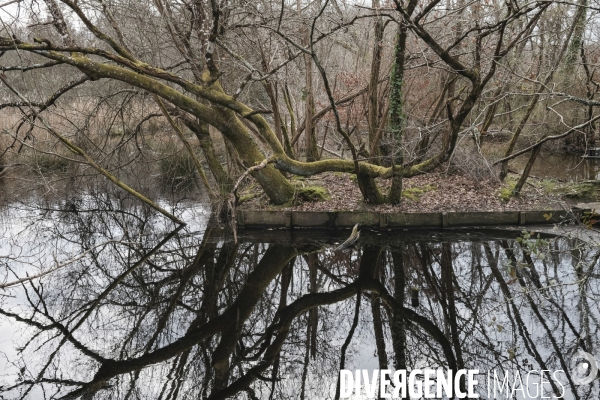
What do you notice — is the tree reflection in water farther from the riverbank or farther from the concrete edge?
the riverbank

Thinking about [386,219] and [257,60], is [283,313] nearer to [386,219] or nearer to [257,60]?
[386,219]

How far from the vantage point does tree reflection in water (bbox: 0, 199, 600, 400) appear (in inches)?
233

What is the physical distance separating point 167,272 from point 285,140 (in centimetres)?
594

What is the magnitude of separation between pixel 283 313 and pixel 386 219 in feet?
16.1

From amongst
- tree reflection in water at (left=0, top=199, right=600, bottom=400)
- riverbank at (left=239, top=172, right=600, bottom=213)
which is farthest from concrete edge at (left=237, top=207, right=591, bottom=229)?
tree reflection in water at (left=0, top=199, right=600, bottom=400)

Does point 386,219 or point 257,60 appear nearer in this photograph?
point 386,219

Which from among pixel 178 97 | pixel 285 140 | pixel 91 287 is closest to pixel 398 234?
pixel 285 140

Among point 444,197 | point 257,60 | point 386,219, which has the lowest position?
point 386,219

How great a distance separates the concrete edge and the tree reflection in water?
48 cm

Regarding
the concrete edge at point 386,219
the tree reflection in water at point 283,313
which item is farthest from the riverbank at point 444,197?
the tree reflection in water at point 283,313

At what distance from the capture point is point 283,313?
774 cm

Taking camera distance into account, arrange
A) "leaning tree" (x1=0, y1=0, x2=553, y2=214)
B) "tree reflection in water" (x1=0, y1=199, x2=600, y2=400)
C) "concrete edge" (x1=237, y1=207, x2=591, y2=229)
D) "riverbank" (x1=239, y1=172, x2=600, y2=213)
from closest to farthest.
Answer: "tree reflection in water" (x1=0, y1=199, x2=600, y2=400)
"leaning tree" (x1=0, y1=0, x2=553, y2=214)
"concrete edge" (x1=237, y1=207, x2=591, y2=229)
"riverbank" (x1=239, y1=172, x2=600, y2=213)

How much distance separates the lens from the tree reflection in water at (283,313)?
5914mm

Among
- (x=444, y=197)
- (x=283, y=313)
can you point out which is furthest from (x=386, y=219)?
(x=283, y=313)
